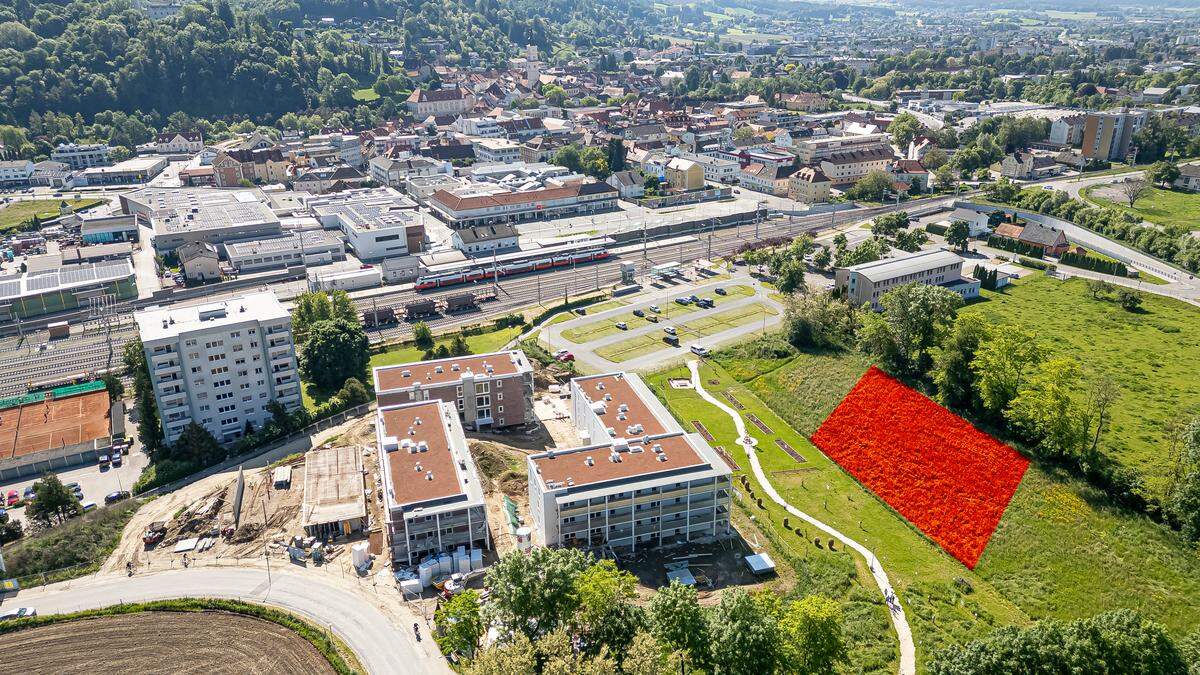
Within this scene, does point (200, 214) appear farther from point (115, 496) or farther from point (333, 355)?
point (115, 496)

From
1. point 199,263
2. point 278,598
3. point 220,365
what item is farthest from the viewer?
point 199,263

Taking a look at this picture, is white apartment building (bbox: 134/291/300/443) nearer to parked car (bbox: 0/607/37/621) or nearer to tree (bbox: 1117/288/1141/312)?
parked car (bbox: 0/607/37/621)

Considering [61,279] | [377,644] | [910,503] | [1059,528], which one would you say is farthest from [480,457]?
[61,279]

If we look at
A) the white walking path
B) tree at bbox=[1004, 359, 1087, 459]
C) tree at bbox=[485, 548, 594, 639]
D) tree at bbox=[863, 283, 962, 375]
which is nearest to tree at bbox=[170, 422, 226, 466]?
tree at bbox=[485, 548, 594, 639]

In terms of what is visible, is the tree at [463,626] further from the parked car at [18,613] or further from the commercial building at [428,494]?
the parked car at [18,613]

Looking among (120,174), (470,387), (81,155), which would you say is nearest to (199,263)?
(470,387)

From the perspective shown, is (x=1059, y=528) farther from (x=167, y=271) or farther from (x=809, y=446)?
(x=167, y=271)
